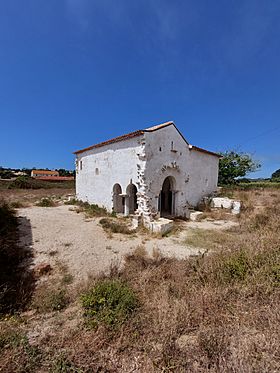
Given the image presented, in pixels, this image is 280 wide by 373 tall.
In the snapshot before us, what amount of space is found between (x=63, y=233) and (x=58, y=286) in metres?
4.19

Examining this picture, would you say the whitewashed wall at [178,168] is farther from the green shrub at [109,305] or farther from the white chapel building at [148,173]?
the green shrub at [109,305]

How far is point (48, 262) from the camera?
5699 mm

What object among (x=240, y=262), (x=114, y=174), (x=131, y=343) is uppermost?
(x=114, y=174)

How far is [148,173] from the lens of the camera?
32.5ft

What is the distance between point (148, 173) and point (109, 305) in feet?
24.5

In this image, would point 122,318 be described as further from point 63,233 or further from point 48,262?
point 63,233

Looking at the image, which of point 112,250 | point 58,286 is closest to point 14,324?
point 58,286

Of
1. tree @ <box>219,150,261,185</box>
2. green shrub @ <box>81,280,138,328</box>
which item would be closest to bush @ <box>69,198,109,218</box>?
green shrub @ <box>81,280,138,328</box>

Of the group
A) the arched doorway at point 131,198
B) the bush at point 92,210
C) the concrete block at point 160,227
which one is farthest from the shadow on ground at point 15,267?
the arched doorway at point 131,198

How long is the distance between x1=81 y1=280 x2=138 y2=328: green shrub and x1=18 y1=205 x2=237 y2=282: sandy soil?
1.69 metres

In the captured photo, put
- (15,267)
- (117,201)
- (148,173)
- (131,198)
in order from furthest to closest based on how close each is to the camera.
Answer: (117,201) → (131,198) → (148,173) → (15,267)

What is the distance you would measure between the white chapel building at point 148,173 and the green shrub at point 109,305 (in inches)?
247

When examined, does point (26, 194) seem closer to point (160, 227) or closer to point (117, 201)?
point (117, 201)

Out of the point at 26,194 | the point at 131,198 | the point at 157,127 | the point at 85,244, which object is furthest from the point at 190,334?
the point at 26,194
